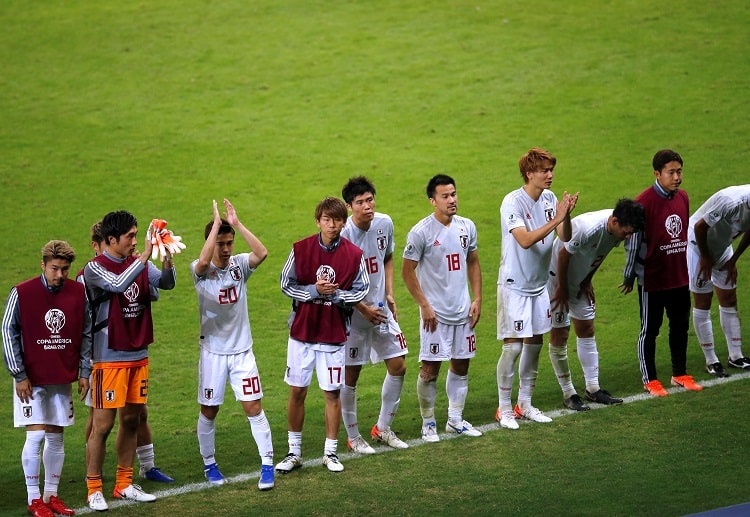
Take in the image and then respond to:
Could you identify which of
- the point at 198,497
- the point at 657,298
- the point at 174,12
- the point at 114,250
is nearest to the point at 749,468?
the point at 657,298

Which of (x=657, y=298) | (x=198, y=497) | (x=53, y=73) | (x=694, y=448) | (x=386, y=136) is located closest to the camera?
(x=198, y=497)

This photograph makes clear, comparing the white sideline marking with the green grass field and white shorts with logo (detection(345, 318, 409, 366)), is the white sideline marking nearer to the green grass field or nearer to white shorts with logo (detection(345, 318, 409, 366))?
the green grass field

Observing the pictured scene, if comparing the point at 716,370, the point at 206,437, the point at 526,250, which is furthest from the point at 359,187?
the point at 716,370

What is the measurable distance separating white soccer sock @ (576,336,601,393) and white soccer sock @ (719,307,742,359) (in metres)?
1.45

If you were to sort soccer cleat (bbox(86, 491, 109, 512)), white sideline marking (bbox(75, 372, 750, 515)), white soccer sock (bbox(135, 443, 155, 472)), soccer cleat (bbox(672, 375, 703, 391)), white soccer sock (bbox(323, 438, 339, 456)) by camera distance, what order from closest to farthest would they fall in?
1. soccer cleat (bbox(86, 491, 109, 512))
2. white sideline marking (bbox(75, 372, 750, 515))
3. white soccer sock (bbox(323, 438, 339, 456))
4. white soccer sock (bbox(135, 443, 155, 472))
5. soccer cleat (bbox(672, 375, 703, 391))

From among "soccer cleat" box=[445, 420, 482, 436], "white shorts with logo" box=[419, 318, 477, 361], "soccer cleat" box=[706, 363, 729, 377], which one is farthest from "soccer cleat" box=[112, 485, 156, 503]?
"soccer cleat" box=[706, 363, 729, 377]

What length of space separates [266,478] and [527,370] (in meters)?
2.44

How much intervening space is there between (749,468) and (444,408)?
2806mm

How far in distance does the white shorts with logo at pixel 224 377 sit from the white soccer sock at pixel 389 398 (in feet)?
3.74

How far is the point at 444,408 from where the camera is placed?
9.24 m

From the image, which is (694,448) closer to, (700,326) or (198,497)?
(700,326)

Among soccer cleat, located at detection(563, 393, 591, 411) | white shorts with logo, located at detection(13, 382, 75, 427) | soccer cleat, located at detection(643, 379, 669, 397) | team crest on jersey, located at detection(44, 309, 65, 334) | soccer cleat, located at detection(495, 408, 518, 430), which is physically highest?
team crest on jersey, located at detection(44, 309, 65, 334)

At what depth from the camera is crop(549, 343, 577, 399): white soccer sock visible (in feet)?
28.9

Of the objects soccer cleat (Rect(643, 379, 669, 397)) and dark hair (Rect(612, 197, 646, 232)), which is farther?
soccer cleat (Rect(643, 379, 669, 397))
